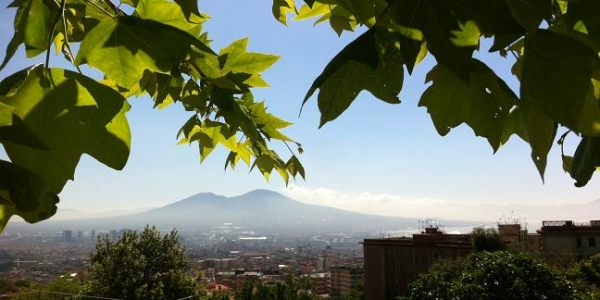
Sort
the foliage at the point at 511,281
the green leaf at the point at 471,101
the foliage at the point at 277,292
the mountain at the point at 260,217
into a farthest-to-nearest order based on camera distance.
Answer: the mountain at the point at 260,217
the foliage at the point at 277,292
the foliage at the point at 511,281
the green leaf at the point at 471,101

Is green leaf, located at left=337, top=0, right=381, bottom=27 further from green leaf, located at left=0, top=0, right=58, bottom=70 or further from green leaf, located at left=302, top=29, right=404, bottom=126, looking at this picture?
green leaf, located at left=0, top=0, right=58, bottom=70

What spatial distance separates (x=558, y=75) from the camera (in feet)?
1.01

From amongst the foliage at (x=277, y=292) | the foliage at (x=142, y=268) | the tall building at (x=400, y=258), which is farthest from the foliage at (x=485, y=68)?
the tall building at (x=400, y=258)

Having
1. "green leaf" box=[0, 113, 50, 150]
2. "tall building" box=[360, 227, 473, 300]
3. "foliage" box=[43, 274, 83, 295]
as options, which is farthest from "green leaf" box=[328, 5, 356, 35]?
"tall building" box=[360, 227, 473, 300]

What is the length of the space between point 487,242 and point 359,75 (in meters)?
23.5

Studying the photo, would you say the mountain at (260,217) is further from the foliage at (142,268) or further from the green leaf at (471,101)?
the green leaf at (471,101)

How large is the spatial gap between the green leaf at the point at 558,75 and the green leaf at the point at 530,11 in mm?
15

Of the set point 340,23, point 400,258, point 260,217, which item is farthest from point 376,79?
point 260,217

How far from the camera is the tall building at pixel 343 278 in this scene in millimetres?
39188

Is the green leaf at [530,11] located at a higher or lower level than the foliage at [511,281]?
higher

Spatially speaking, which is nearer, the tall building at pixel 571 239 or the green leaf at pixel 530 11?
the green leaf at pixel 530 11

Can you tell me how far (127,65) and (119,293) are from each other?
15.2 metres

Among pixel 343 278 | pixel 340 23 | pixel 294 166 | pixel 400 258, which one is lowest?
pixel 343 278

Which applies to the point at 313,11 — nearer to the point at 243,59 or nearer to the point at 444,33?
the point at 243,59
